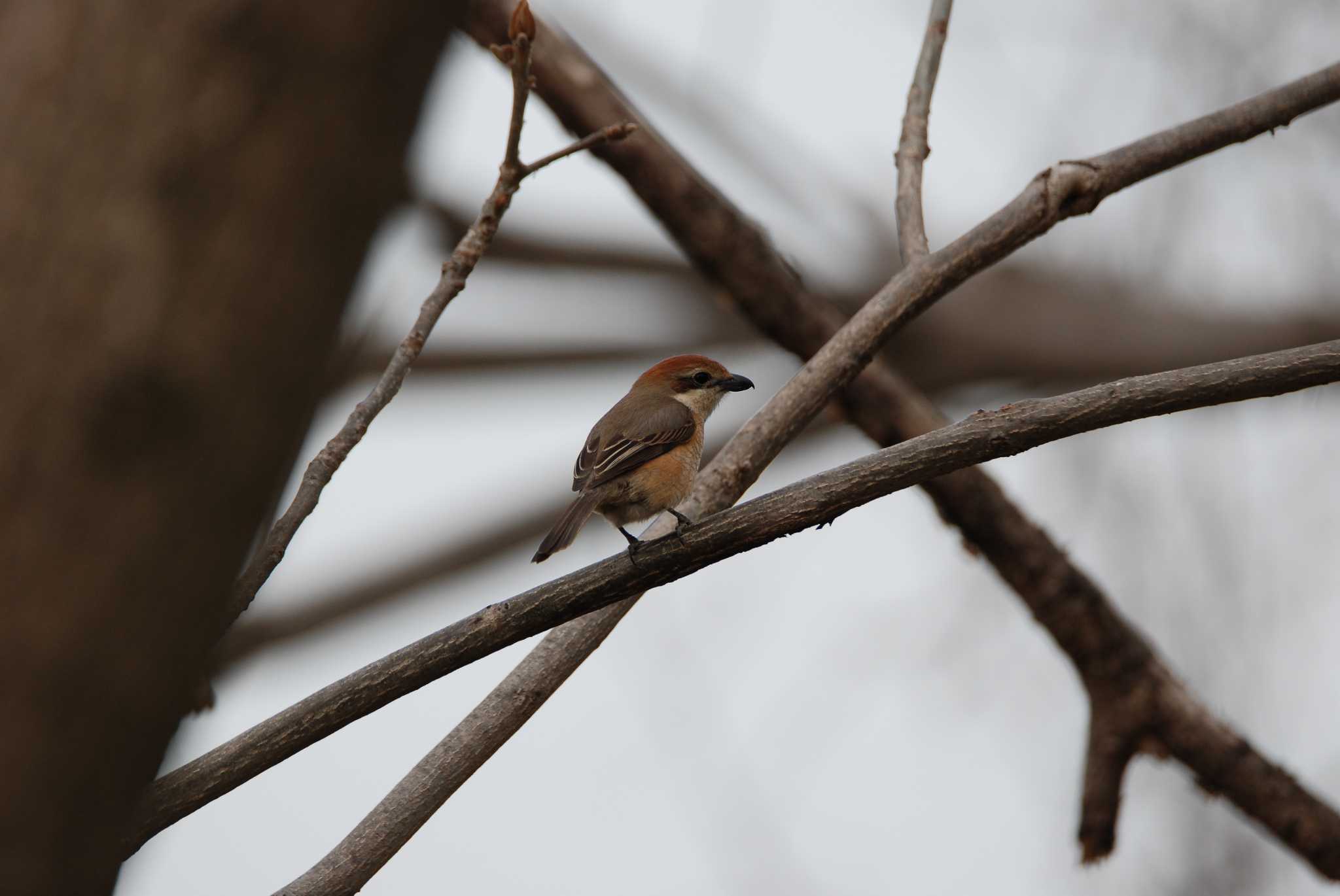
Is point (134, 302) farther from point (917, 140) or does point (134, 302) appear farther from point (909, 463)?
point (917, 140)

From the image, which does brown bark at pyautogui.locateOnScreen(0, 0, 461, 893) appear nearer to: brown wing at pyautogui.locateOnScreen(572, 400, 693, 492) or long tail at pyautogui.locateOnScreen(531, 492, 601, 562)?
long tail at pyautogui.locateOnScreen(531, 492, 601, 562)

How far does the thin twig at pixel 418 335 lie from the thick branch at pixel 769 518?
42cm

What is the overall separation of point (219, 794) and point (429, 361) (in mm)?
5084

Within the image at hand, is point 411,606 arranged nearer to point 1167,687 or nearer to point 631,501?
point 631,501

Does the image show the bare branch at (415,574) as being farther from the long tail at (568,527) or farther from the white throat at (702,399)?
the long tail at (568,527)

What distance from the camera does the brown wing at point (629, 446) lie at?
4.85 m

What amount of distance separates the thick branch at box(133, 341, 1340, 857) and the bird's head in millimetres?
2767

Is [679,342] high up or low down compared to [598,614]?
up

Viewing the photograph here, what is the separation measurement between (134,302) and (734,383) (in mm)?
4842

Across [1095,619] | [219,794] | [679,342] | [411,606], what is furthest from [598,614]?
[679,342]

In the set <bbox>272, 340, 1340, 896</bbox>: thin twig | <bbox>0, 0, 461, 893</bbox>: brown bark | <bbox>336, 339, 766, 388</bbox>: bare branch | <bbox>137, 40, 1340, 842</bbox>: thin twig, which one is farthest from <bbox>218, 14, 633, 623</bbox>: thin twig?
<bbox>336, 339, 766, 388</bbox>: bare branch

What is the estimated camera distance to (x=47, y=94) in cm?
148

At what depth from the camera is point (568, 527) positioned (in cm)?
461

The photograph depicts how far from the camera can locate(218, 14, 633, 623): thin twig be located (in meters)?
3.20
